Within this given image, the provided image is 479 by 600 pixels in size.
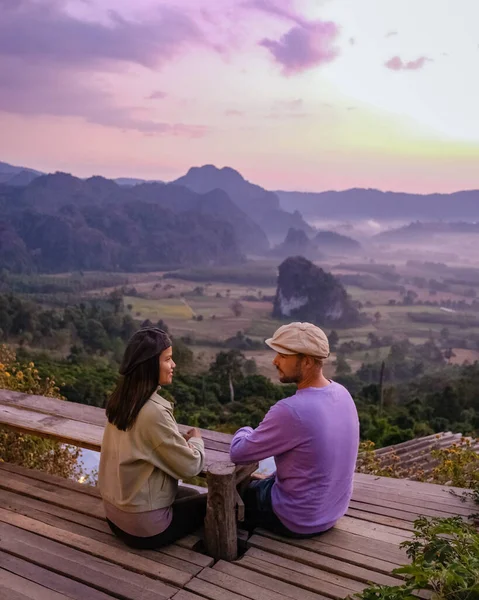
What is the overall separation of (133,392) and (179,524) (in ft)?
2.12

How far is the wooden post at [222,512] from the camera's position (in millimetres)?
2334

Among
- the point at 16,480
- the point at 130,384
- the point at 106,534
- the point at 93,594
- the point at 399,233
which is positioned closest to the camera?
the point at 93,594

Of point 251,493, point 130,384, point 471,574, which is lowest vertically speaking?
point 251,493

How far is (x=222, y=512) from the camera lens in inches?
92.5

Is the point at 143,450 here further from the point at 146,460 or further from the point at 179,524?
the point at 179,524

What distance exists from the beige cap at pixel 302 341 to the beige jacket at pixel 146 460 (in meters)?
0.53

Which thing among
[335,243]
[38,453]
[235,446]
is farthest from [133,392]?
[335,243]

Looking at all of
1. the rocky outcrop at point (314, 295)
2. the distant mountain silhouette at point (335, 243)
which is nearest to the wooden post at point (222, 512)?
the rocky outcrop at point (314, 295)

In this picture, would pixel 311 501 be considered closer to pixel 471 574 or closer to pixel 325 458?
pixel 325 458

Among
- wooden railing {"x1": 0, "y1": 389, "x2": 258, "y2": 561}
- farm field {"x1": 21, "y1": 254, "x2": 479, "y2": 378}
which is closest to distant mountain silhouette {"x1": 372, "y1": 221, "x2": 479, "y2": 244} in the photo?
farm field {"x1": 21, "y1": 254, "x2": 479, "y2": 378}

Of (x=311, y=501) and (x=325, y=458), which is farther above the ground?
(x=325, y=458)

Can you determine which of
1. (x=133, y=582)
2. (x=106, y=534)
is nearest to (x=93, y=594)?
(x=133, y=582)

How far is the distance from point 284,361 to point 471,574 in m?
1.03

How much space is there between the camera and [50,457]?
438cm
